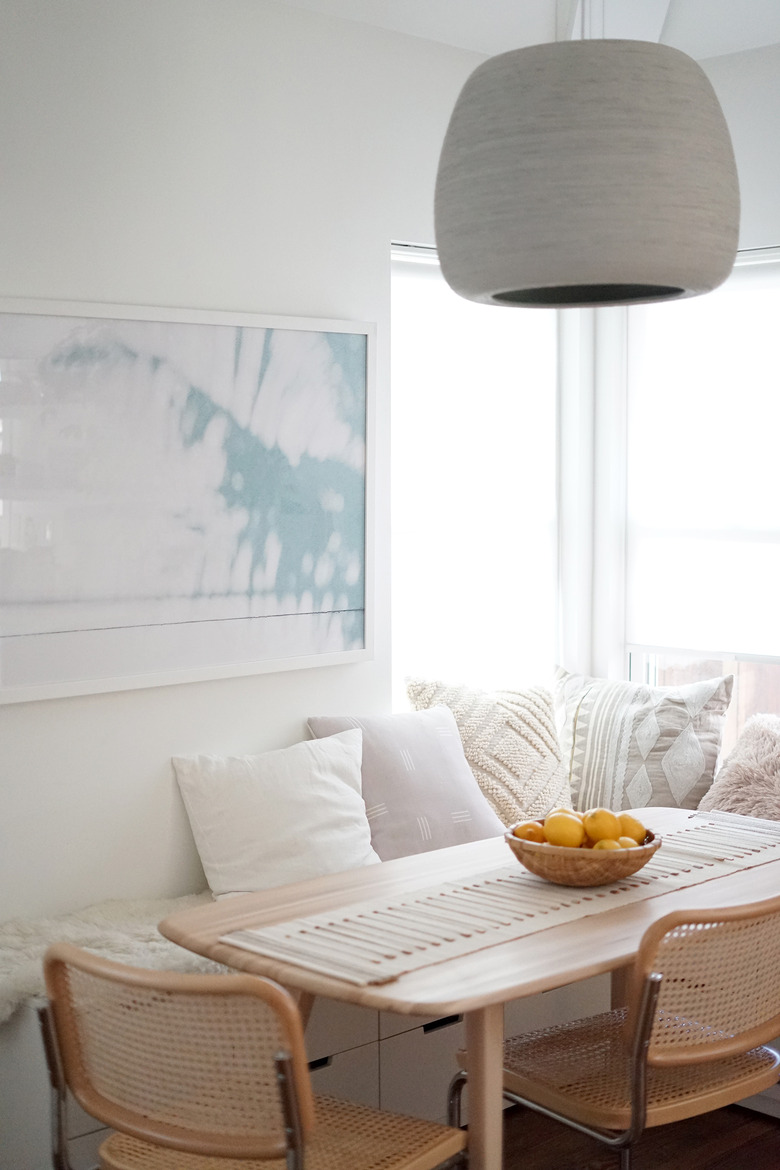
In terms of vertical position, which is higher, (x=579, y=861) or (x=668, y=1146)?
(x=579, y=861)

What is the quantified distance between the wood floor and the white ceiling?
9.40ft

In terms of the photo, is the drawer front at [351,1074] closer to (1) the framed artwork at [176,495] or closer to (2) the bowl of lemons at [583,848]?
(2) the bowl of lemons at [583,848]

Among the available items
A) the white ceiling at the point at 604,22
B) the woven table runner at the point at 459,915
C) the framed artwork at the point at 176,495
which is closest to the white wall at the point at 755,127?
the white ceiling at the point at 604,22

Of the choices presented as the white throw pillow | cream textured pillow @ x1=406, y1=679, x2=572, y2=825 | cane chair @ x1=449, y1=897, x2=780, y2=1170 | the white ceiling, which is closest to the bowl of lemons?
cane chair @ x1=449, y1=897, x2=780, y2=1170

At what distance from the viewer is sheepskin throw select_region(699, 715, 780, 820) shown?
3.27 m

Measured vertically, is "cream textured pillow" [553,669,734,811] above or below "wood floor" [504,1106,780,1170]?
above

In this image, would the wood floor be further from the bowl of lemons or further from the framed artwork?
the framed artwork

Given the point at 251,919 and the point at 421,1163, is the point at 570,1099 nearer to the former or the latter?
the point at 421,1163

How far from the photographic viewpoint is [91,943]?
2.64 meters

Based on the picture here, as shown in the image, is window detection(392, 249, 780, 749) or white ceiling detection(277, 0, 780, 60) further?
window detection(392, 249, 780, 749)

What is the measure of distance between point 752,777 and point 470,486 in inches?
47.9

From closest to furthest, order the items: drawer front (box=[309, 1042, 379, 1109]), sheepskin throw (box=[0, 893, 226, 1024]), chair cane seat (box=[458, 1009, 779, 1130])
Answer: chair cane seat (box=[458, 1009, 779, 1130])
sheepskin throw (box=[0, 893, 226, 1024])
drawer front (box=[309, 1042, 379, 1109])

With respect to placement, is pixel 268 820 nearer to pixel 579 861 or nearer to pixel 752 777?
pixel 579 861

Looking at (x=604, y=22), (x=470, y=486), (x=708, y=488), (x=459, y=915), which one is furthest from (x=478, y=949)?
(x=604, y=22)
